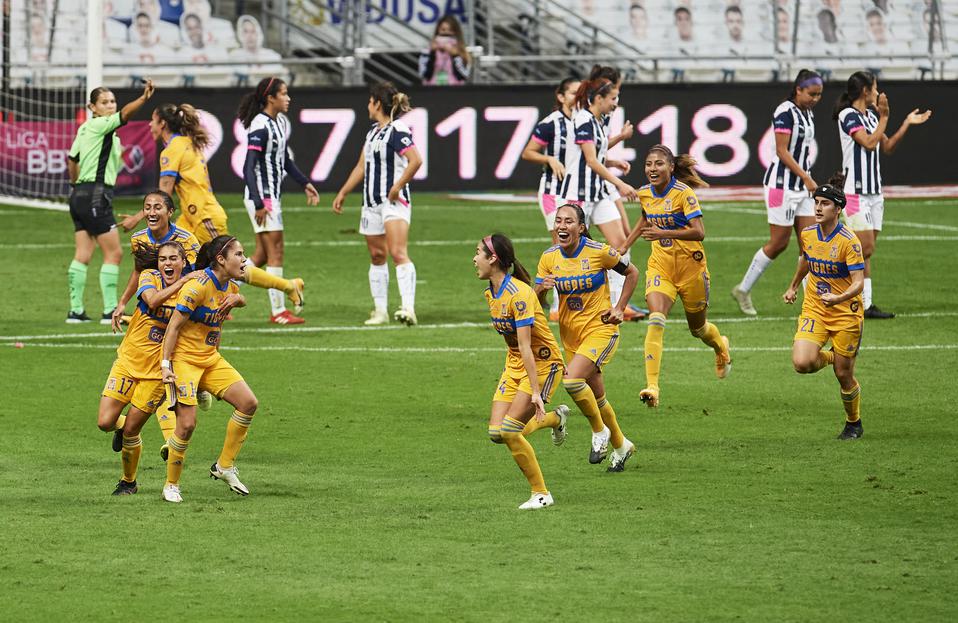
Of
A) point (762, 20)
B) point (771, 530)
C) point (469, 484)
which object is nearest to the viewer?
point (771, 530)

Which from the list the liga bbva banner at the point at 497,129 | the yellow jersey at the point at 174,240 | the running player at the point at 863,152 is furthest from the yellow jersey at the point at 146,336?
the liga bbva banner at the point at 497,129

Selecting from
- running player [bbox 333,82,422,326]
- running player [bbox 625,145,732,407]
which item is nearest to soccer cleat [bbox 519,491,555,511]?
running player [bbox 625,145,732,407]

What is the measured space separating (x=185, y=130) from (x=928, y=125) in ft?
51.9

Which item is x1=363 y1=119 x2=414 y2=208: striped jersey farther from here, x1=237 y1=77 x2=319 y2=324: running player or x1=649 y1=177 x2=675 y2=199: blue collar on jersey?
x1=649 y1=177 x2=675 y2=199: blue collar on jersey

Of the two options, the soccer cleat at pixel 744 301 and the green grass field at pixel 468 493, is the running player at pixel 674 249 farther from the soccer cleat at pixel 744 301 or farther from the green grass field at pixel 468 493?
the soccer cleat at pixel 744 301

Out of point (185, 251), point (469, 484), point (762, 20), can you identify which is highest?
point (762, 20)

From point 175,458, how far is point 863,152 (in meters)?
9.05

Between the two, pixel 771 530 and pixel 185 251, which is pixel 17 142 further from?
pixel 771 530

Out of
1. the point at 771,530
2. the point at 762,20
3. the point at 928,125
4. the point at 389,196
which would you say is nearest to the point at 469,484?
the point at 771,530

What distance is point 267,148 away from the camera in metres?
15.4

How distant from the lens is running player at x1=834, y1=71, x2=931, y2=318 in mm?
15484

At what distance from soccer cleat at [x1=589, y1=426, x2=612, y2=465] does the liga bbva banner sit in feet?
53.4

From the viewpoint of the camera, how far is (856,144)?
15594 millimetres

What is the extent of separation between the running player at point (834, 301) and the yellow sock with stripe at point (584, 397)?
1866 millimetres
